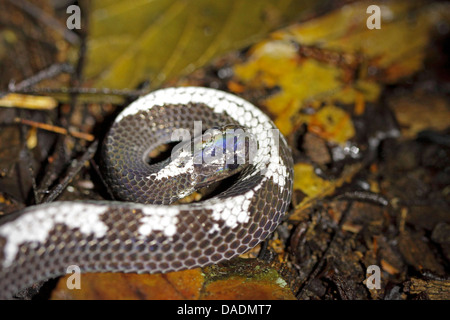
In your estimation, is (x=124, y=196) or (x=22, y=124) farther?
(x=22, y=124)

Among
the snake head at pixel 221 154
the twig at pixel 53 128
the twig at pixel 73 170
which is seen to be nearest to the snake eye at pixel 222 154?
the snake head at pixel 221 154

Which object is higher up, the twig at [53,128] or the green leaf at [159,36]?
the green leaf at [159,36]

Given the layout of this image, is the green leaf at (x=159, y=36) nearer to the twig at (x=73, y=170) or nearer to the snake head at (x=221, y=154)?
the twig at (x=73, y=170)

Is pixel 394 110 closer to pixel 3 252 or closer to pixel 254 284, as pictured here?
pixel 254 284

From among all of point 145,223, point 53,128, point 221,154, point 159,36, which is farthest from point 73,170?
point 159,36

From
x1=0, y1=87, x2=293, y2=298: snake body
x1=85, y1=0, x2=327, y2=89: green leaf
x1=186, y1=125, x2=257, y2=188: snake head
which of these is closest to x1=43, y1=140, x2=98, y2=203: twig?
x1=0, y1=87, x2=293, y2=298: snake body

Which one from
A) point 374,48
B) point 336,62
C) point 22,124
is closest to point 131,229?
point 22,124

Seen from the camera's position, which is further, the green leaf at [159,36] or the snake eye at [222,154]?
the green leaf at [159,36]

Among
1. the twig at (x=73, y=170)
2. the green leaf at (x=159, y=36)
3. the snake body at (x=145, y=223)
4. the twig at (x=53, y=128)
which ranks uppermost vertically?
the green leaf at (x=159, y=36)
